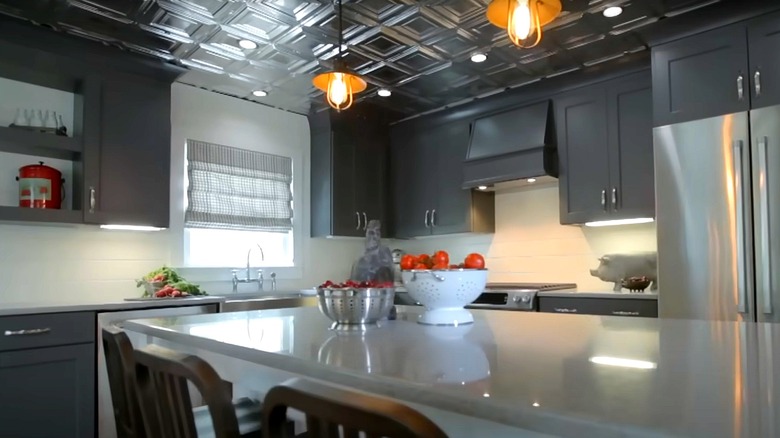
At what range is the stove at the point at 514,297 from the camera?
3539mm

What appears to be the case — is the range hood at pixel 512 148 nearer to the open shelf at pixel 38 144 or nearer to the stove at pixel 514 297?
the stove at pixel 514 297

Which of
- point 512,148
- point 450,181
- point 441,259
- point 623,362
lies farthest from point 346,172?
point 623,362

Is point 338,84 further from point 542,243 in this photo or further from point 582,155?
point 542,243

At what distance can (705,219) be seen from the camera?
2.77 metres

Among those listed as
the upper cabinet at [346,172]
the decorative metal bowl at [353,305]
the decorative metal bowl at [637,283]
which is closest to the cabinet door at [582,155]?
the decorative metal bowl at [637,283]

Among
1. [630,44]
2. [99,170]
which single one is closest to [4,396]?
[99,170]

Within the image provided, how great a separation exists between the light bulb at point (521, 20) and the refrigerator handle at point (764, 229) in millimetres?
1570

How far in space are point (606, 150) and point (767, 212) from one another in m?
1.19

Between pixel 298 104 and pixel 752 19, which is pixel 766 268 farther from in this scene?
pixel 298 104

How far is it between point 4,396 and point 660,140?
363cm

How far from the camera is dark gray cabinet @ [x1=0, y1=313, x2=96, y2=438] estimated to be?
257 centimetres

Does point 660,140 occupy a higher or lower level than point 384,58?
lower

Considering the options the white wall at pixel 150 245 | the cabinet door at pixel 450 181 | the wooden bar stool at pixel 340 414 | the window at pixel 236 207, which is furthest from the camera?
the cabinet door at pixel 450 181

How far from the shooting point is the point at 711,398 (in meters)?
0.67
